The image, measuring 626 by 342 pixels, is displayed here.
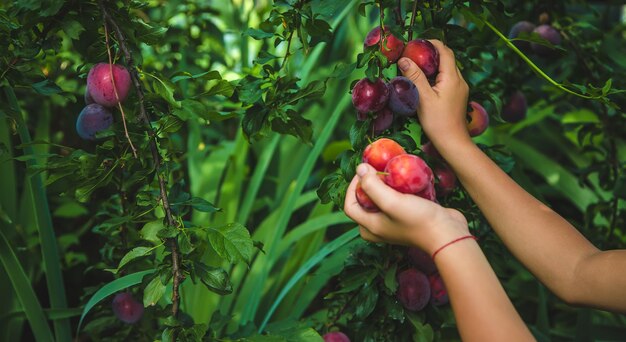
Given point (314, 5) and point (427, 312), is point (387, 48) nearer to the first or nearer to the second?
point (314, 5)

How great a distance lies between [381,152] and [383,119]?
106 mm

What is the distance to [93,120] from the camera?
84 centimetres

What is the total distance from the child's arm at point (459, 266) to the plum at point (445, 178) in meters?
0.24

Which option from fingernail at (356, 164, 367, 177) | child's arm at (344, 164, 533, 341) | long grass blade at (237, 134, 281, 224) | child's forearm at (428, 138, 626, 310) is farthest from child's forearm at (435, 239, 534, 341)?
long grass blade at (237, 134, 281, 224)

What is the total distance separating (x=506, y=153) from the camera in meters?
1.06

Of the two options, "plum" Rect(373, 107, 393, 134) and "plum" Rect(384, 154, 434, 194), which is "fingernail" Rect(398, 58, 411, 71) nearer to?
"plum" Rect(373, 107, 393, 134)

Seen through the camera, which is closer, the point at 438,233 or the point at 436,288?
the point at 438,233

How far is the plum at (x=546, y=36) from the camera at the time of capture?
4.01 ft

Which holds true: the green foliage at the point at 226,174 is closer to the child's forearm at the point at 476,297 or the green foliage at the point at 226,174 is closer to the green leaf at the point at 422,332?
the green leaf at the point at 422,332

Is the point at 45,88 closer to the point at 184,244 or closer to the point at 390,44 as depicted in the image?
the point at 184,244

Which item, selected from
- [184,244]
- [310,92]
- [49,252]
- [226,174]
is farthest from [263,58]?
[226,174]

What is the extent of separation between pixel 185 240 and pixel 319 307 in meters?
1.03

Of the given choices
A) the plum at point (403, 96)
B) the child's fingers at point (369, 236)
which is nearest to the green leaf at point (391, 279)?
the child's fingers at point (369, 236)

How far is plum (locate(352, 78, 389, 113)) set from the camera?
0.77 meters
